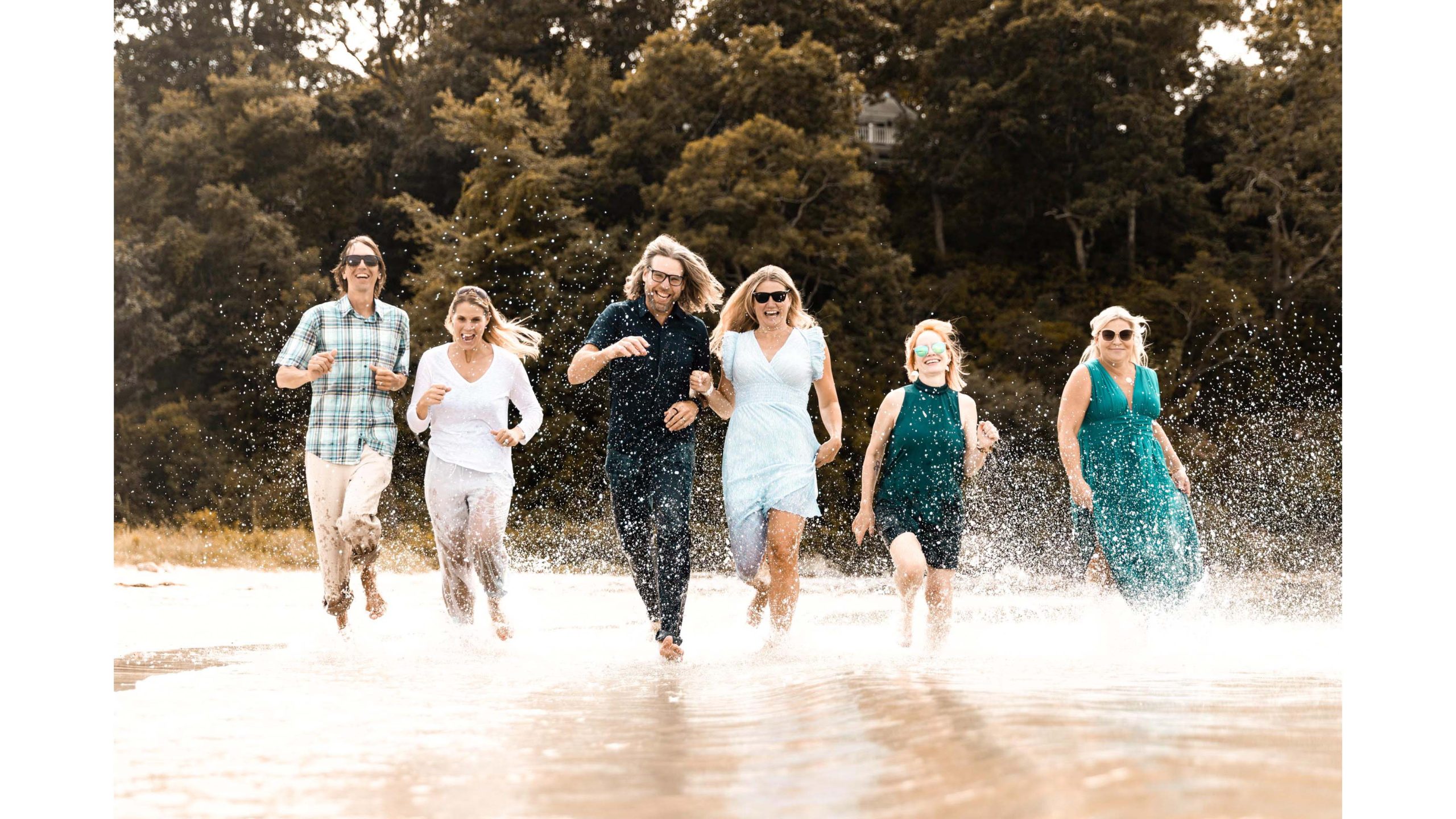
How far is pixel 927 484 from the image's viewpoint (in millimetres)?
6223

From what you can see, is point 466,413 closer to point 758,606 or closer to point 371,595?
point 371,595

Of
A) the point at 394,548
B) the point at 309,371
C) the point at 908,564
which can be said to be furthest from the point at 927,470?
the point at 394,548

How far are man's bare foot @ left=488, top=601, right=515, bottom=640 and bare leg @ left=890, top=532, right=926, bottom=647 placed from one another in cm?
209

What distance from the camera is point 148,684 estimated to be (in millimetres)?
5777

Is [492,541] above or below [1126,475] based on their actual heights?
below

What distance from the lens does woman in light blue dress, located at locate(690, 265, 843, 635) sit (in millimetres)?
6090

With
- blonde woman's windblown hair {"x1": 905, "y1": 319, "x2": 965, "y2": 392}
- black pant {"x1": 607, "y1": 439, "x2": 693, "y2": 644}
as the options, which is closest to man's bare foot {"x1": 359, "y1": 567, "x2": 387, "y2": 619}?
black pant {"x1": 607, "y1": 439, "x2": 693, "y2": 644}

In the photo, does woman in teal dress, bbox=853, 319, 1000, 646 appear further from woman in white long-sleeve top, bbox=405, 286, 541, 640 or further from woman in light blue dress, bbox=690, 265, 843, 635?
woman in white long-sleeve top, bbox=405, 286, 541, 640

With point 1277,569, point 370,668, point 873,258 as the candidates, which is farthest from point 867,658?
point 873,258

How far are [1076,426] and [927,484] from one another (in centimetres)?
78

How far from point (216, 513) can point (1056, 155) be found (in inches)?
726

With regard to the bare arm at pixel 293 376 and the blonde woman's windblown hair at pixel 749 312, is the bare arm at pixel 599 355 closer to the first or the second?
the blonde woman's windblown hair at pixel 749 312

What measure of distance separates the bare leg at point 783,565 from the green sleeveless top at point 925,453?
51cm
